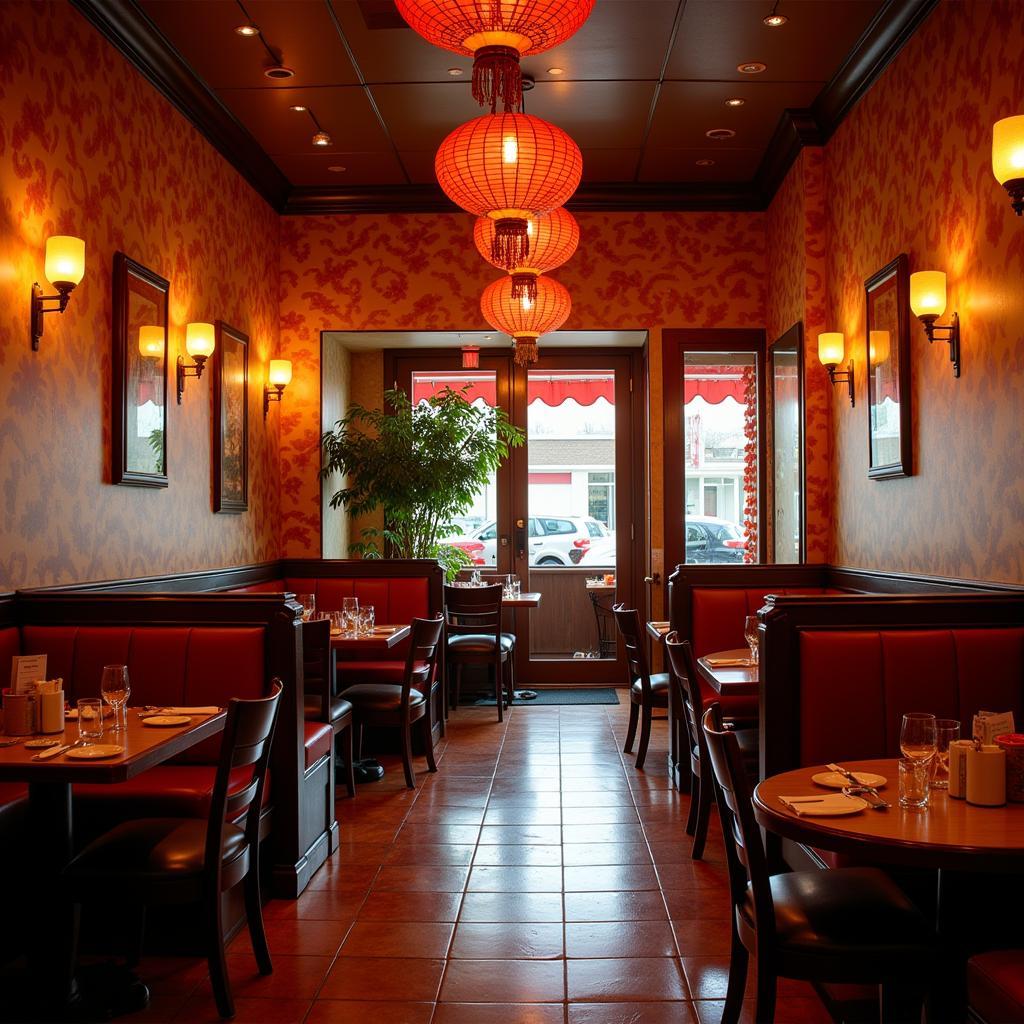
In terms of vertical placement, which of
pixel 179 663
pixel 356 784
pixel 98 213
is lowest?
pixel 356 784

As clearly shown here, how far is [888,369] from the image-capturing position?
17.7 ft

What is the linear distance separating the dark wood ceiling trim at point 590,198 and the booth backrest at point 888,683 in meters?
5.11

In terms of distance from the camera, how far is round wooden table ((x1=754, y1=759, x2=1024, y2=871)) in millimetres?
2088

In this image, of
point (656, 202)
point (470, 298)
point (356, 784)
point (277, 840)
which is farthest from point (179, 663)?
point (656, 202)

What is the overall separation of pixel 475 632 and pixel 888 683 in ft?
16.5

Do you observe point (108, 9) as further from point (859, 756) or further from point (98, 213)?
point (859, 756)

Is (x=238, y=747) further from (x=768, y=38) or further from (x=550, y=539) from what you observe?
(x=550, y=539)

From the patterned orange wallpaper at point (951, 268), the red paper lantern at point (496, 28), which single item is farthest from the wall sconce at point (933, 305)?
the red paper lantern at point (496, 28)

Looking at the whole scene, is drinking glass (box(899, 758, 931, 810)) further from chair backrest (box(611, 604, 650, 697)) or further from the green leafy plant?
the green leafy plant

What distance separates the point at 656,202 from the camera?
8039 millimetres

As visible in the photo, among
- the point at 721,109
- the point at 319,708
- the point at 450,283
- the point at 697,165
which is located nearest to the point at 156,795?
the point at 319,708

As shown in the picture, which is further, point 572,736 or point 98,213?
point 572,736

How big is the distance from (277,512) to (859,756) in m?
5.43

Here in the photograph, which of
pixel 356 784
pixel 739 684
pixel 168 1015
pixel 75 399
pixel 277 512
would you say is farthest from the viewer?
pixel 277 512
